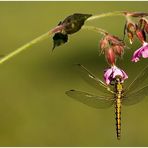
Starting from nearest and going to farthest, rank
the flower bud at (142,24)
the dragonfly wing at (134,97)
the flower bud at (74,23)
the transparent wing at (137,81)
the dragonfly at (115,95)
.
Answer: the flower bud at (74,23), the flower bud at (142,24), the dragonfly at (115,95), the dragonfly wing at (134,97), the transparent wing at (137,81)

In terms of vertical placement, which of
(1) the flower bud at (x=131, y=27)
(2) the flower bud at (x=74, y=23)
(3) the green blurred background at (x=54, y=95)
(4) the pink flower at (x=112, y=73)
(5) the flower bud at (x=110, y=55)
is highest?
(3) the green blurred background at (x=54, y=95)

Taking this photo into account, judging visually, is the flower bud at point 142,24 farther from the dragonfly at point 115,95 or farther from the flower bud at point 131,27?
the dragonfly at point 115,95

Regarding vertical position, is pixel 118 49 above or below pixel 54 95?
below

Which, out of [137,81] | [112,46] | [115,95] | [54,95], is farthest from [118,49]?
[54,95]

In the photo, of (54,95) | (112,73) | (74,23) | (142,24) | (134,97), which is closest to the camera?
(74,23)

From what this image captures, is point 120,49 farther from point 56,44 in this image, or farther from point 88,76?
point 88,76

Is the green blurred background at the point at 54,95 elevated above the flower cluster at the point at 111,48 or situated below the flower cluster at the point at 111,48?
above

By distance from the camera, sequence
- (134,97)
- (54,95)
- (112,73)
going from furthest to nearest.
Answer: (54,95)
(134,97)
(112,73)

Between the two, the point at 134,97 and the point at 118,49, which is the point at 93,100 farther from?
the point at 118,49

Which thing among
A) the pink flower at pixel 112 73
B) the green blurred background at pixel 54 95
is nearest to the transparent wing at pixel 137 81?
the pink flower at pixel 112 73
